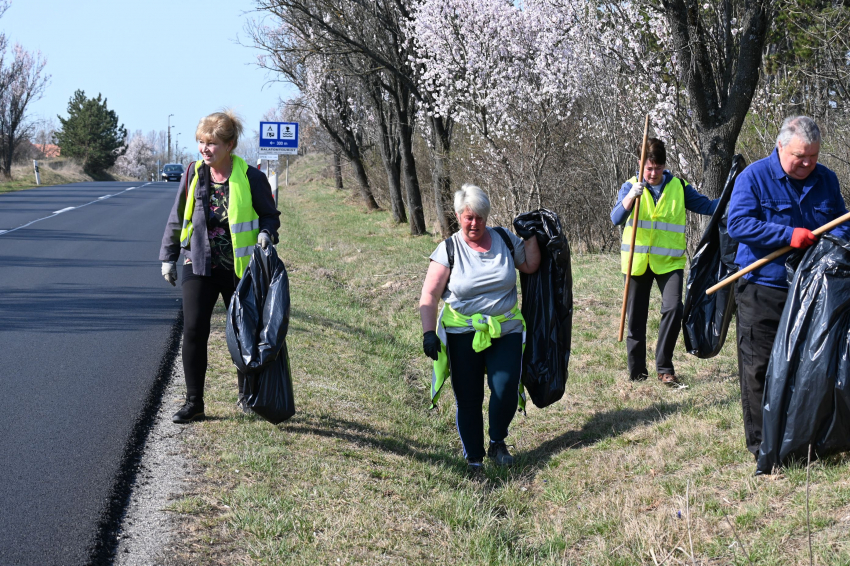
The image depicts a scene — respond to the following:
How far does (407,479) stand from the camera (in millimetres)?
4926

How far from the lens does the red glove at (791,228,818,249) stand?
4.16 m

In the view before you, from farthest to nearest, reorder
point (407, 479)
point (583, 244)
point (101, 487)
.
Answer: point (583, 244) → point (407, 479) → point (101, 487)

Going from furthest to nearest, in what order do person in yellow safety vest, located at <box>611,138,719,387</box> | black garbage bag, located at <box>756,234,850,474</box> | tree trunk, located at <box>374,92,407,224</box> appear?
1. tree trunk, located at <box>374,92,407,224</box>
2. person in yellow safety vest, located at <box>611,138,719,387</box>
3. black garbage bag, located at <box>756,234,850,474</box>

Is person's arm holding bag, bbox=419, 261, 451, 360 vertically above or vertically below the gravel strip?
above

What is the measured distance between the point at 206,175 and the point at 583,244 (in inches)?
481

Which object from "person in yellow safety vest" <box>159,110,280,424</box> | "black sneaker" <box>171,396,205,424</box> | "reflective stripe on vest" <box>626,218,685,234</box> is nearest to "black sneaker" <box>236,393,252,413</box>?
"person in yellow safety vest" <box>159,110,280,424</box>

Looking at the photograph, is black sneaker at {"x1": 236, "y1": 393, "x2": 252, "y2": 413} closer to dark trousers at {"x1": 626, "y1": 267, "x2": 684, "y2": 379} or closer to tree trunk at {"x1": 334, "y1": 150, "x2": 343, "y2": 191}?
dark trousers at {"x1": 626, "y1": 267, "x2": 684, "y2": 379}

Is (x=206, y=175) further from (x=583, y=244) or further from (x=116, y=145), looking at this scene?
(x=116, y=145)

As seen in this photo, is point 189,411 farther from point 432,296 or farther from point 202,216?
point 432,296

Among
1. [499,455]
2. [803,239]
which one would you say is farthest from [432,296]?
[803,239]

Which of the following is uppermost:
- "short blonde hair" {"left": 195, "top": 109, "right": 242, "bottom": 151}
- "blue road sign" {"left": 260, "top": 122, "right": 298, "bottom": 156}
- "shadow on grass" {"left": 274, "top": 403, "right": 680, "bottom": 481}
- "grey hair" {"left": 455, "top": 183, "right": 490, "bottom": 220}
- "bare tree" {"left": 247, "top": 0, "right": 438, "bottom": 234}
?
"bare tree" {"left": 247, "top": 0, "right": 438, "bottom": 234}

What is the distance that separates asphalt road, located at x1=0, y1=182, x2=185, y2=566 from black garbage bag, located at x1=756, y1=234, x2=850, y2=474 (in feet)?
10.5

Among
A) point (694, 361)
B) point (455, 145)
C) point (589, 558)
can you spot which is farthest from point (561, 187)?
point (589, 558)

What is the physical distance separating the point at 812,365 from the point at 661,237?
8.49ft
